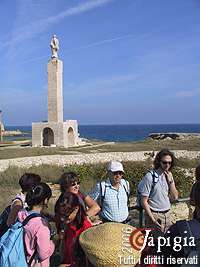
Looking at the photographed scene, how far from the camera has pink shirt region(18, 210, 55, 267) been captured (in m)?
3.05

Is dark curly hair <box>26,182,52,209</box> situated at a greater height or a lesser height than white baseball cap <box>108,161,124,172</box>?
lesser

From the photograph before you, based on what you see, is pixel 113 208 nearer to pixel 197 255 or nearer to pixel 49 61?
pixel 197 255

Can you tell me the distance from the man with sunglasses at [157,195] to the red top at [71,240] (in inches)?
44.7

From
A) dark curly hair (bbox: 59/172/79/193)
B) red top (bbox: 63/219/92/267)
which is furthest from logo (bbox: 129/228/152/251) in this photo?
dark curly hair (bbox: 59/172/79/193)

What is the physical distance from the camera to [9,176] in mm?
15602

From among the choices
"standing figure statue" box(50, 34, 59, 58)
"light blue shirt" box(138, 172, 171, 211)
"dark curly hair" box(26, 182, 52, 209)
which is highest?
"standing figure statue" box(50, 34, 59, 58)

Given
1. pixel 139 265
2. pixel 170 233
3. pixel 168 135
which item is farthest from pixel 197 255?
pixel 168 135

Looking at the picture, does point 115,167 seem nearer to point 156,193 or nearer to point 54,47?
point 156,193

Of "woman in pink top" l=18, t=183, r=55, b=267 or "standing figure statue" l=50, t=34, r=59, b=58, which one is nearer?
"woman in pink top" l=18, t=183, r=55, b=267

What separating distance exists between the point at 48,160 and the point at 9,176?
13.1 ft

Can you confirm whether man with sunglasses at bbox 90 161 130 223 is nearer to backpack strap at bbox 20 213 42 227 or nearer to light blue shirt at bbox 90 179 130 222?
light blue shirt at bbox 90 179 130 222

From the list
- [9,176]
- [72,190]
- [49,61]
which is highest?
[49,61]

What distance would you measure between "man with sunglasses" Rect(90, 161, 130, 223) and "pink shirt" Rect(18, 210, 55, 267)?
113cm

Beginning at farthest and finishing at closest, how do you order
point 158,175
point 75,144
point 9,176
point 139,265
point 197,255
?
1. point 75,144
2. point 9,176
3. point 158,175
4. point 139,265
5. point 197,255
